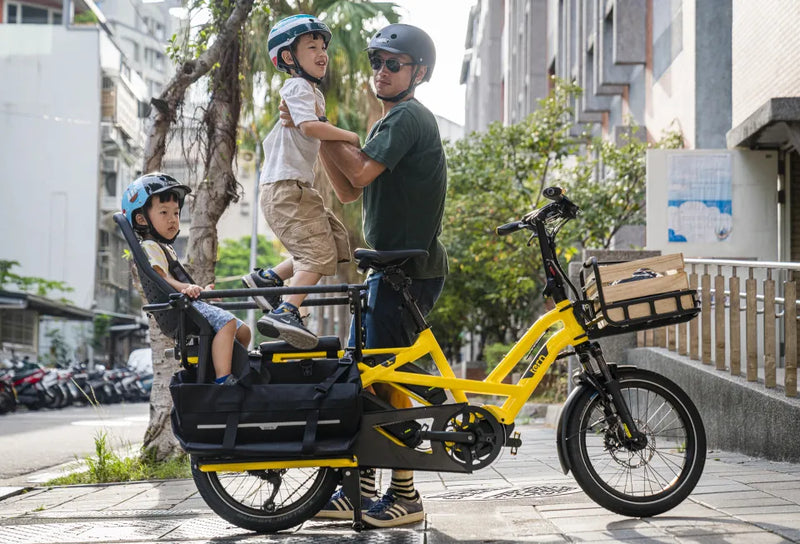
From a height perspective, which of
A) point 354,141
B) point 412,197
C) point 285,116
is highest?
point 285,116

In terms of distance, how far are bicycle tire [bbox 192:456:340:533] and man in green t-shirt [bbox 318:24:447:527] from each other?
11.8 inches

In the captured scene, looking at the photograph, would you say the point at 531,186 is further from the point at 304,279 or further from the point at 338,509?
the point at 338,509

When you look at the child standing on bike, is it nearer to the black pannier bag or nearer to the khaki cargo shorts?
the khaki cargo shorts

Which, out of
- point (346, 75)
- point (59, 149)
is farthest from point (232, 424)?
point (59, 149)

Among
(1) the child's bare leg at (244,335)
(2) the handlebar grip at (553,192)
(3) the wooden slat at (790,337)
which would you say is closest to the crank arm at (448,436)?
(1) the child's bare leg at (244,335)

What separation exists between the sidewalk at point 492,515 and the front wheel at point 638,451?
102 millimetres

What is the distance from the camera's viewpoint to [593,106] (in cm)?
2469

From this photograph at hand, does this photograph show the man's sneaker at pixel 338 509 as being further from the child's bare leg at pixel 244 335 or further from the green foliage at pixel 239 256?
the green foliage at pixel 239 256

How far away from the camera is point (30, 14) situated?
4991 centimetres

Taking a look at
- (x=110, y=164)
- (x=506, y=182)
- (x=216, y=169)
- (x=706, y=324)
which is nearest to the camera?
(x=706, y=324)

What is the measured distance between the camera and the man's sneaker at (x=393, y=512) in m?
4.79

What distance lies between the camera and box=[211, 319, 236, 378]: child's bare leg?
15.5 feet

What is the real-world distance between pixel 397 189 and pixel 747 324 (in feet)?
13.7

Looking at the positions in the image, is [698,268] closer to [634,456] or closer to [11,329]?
[634,456]
